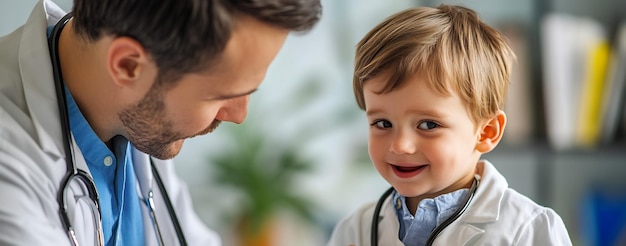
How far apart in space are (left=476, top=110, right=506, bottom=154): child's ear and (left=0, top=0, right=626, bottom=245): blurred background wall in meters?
1.56

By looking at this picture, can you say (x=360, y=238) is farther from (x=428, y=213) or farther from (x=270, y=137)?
(x=270, y=137)

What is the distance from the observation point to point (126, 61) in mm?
1438

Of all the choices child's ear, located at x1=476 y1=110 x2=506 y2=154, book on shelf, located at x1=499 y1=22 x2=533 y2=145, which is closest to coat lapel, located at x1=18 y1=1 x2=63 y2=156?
child's ear, located at x1=476 y1=110 x2=506 y2=154

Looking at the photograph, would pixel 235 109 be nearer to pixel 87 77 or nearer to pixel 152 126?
pixel 152 126

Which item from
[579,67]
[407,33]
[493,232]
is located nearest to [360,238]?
[493,232]

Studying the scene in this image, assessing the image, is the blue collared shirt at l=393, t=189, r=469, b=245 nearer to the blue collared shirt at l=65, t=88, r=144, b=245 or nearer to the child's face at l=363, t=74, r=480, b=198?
the child's face at l=363, t=74, r=480, b=198

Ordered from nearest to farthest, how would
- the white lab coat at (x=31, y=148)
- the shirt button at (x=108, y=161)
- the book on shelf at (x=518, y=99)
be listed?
the white lab coat at (x=31, y=148) → the shirt button at (x=108, y=161) → the book on shelf at (x=518, y=99)

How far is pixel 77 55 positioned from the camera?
151cm

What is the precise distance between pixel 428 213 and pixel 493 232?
0.13m

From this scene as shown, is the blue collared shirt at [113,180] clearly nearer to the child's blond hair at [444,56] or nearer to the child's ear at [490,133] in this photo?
the child's blond hair at [444,56]

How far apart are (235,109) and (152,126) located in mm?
154

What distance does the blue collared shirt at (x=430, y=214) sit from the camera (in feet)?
5.06

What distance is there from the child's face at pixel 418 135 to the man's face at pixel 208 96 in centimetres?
21

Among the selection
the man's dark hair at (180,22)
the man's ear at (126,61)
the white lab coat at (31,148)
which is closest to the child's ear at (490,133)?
the man's dark hair at (180,22)
